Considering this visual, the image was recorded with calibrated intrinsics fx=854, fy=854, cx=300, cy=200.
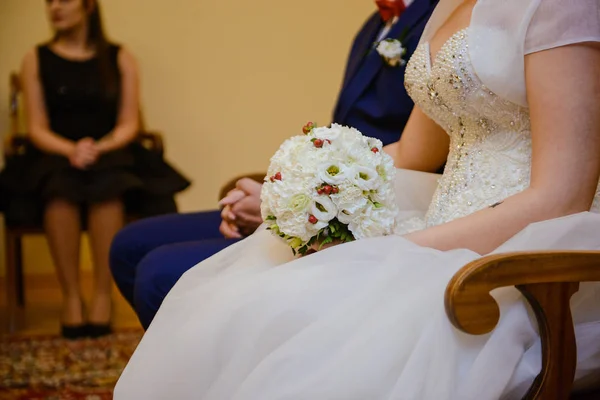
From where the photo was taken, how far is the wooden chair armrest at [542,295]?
42.3 inches

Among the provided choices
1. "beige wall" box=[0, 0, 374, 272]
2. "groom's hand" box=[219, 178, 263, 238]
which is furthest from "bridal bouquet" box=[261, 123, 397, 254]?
"beige wall" box=[0, 0, 374, 272]

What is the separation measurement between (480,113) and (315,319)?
0.60 meters

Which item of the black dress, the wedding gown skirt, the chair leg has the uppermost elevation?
the wedding gown skirt

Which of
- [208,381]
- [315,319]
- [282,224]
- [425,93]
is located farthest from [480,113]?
[208,381]

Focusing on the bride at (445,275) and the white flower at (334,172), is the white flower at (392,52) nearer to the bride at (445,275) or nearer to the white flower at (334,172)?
the bride at (445,275)

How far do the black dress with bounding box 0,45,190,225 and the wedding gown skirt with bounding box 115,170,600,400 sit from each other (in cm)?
261

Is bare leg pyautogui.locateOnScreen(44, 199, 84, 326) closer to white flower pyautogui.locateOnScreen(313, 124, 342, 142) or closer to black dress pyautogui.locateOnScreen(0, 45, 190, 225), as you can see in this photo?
black dress pyautogui.locateOnScreen(0, 45, 190, 225)

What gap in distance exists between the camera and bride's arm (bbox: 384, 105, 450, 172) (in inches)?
75.4

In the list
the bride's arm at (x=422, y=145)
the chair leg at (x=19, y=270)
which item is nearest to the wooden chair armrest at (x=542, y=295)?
the bride's arm at (x=422, y=145)

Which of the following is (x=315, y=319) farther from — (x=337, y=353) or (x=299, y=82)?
(x=299, y=82)

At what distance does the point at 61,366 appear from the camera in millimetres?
3186

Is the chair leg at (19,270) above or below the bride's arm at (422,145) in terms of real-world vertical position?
below

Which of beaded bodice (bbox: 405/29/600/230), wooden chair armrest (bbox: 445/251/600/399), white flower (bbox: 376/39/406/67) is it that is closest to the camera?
wooden chair armrest (bbox: 445/251/600/399)

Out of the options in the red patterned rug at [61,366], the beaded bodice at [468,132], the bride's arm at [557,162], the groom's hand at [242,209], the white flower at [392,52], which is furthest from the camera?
the red patterned rug at [61,366]
